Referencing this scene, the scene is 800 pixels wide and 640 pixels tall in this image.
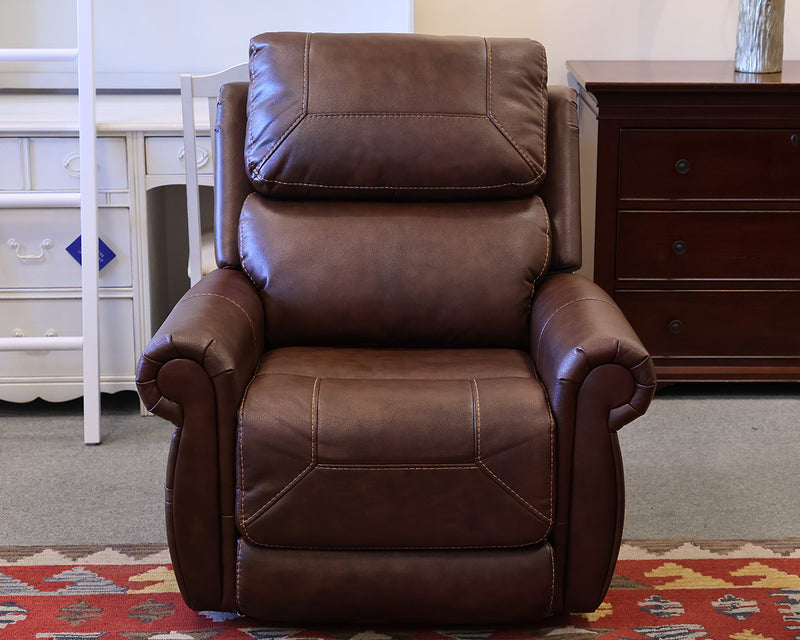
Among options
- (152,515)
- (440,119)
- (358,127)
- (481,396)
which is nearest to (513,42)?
(440,119)

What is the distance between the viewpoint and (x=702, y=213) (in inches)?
106

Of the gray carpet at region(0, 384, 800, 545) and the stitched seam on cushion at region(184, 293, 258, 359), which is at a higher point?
the stitched seam on cushion at region(184, 293, 258, 359)

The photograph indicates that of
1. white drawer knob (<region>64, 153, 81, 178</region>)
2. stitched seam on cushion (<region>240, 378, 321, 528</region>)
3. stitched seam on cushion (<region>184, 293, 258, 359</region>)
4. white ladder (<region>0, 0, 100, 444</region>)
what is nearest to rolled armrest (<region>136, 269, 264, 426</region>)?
stitched seam on cushion (<region>184, 293, 258, 359</region>)

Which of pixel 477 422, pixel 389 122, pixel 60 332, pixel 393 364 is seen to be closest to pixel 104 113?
pixel 60 332

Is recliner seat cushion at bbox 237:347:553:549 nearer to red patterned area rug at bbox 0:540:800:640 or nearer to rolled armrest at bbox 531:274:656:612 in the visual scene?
rolled armrest at bbox 531:274:656:612

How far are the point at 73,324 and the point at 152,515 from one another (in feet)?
2.41

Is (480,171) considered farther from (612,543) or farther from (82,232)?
(82,232)

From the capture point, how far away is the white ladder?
2.49 metres

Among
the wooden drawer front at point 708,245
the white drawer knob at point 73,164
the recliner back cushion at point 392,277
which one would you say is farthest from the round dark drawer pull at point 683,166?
the white drawer knob at point 73,164

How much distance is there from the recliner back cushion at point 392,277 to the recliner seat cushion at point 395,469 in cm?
38

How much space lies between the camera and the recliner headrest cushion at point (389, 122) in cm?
202

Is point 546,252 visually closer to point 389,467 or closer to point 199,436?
point 389,467

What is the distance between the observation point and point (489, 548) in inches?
64.4

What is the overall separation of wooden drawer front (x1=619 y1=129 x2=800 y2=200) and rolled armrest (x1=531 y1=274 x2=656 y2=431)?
93cm
